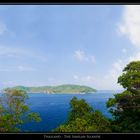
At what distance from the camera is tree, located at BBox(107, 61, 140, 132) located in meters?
1.91

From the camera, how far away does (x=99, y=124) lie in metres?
1.85

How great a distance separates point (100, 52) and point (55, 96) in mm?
395

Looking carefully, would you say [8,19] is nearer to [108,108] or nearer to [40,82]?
[40,82]

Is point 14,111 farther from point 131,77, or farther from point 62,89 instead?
point 131,77

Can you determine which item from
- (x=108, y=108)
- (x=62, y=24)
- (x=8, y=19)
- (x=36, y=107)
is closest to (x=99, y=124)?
(x=108, y=108)

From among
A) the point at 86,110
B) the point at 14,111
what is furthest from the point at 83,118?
the point at 14,111

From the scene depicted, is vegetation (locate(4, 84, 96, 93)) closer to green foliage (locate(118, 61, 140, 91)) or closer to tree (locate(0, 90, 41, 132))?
tree (locate(0, 90, 41, 132))

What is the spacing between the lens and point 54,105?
1.78 m

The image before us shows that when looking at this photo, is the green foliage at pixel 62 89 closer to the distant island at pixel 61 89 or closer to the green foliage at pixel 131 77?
the distant island at pixel 61 89

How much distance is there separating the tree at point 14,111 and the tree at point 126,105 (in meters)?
0.46

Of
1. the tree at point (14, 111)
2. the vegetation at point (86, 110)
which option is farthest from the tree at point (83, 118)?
the tree at point (14, 111)

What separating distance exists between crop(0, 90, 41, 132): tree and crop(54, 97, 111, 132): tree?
0.65 feet

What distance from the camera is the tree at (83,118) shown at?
1.80 m

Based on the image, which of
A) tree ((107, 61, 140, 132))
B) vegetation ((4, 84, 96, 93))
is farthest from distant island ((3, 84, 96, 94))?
tree ((107, 61, 140, 132))
